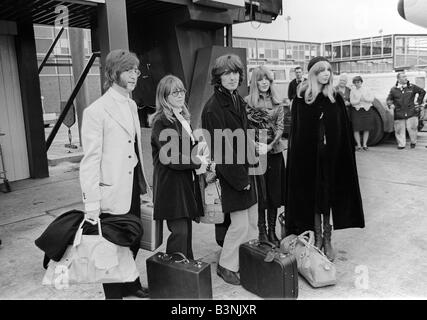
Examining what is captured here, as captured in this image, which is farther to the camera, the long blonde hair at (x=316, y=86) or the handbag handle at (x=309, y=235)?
the handbag handle at (x=309, y=235)

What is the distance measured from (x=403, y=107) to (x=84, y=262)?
27.5ft

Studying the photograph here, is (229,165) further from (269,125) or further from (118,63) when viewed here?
(118,63)

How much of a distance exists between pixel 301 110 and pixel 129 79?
58.1 inches

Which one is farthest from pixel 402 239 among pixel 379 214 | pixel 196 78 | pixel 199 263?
pixel 196 78

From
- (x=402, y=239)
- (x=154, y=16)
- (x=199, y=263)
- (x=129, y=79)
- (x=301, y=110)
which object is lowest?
(x=402, y=239)

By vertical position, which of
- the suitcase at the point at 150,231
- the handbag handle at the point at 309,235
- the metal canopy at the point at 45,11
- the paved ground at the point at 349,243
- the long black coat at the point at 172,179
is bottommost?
the paved ground at the point at 349,243

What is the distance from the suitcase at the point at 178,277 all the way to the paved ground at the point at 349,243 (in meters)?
0.41

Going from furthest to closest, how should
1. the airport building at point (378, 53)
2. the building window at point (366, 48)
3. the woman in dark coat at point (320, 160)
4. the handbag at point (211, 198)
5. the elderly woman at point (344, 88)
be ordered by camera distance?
the building window at point (366, 48), the airport building at point (378, 53), the elderly woman at point (344, 88), the woman in dark coat at point (320, 160), the handbag at point (211, 198)

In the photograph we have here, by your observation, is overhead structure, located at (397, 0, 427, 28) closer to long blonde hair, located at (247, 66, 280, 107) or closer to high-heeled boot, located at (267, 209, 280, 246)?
long blonde hair, located at (247, 66, 280, 107)

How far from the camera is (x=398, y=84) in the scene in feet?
30.3

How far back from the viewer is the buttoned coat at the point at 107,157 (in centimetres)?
251

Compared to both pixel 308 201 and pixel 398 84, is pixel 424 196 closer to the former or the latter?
pixel 308 201

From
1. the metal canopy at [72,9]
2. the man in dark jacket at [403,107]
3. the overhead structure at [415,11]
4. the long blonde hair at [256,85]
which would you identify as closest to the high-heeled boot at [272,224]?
the long blonde hair at [256,85]

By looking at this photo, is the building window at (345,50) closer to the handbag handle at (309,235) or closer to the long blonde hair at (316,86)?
the long blonde hair at (316,86)
